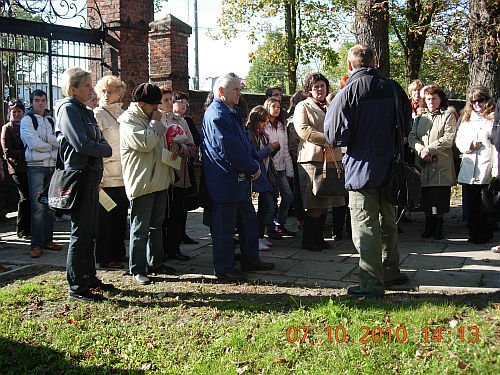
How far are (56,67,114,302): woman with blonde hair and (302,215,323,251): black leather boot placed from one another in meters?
2.82

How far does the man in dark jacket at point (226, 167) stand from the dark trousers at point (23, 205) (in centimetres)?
346

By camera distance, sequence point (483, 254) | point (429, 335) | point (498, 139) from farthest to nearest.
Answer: point (483, 254) < point (498, 139) < point (429, 335)

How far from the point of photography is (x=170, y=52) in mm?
11266

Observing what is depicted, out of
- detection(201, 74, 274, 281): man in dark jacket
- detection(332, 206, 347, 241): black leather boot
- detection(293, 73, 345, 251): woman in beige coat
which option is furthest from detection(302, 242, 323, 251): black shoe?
detection(201, 74, 274, 281): man in dark jacket

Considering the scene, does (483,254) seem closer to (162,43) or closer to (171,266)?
(171,266)

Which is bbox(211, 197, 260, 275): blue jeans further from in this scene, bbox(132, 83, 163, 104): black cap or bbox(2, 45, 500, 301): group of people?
bbox(132, 83, 163, 104): black cap

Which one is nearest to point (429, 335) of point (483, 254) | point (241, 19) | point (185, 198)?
point (483, 254)

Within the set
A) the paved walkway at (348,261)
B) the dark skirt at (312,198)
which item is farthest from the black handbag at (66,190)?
the dark skirt at (312,198)

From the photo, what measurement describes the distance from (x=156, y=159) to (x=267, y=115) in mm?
2051

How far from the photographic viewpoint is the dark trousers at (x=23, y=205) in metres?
7.94

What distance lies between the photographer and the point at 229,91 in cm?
568

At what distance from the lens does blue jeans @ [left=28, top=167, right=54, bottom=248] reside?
7102 mm

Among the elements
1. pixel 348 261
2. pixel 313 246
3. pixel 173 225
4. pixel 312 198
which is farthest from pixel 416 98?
pixel 173 225

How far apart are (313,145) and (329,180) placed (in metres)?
0.47
